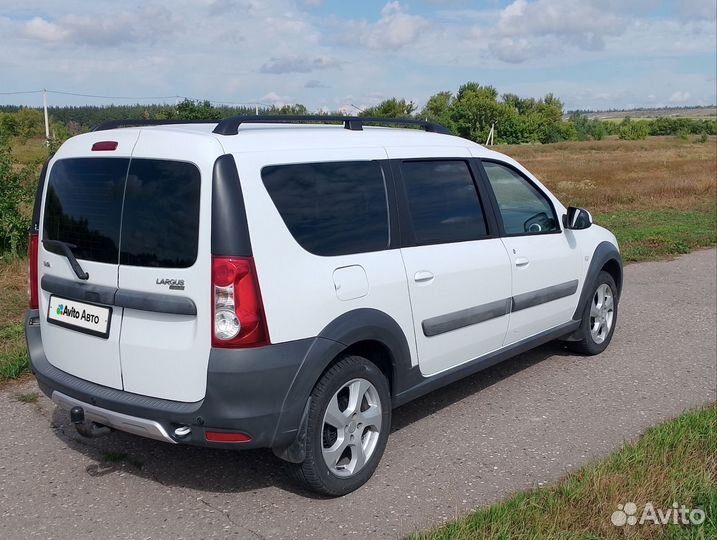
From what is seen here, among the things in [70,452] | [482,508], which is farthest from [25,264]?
[482,508]

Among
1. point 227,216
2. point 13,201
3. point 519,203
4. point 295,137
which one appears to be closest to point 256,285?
point 227,216

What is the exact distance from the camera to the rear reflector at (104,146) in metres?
3.75

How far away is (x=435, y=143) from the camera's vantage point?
4754 millimetres

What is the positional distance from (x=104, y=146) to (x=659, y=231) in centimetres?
1140

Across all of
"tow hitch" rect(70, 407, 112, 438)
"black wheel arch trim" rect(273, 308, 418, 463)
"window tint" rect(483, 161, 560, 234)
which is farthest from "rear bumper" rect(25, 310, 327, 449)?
"window tint" rect(483, 161, 560, 234)

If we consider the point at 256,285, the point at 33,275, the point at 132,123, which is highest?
the point at 132,123

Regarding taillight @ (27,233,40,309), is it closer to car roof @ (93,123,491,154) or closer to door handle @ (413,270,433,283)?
car roof @ (93,123,491,154)

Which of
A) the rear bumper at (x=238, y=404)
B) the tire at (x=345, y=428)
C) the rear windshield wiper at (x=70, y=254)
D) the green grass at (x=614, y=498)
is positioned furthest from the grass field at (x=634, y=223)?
the green grass at (x=614, y=498)

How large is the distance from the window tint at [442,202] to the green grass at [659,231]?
6.64 meters

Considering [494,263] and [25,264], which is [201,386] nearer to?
[494,263]

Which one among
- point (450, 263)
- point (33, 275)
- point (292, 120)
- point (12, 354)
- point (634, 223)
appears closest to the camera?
point (292, 120)

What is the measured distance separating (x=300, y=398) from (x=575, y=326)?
3.16 metres

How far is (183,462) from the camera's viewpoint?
4.25 metres

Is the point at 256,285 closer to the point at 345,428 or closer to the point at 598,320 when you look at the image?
the point at 345,428
